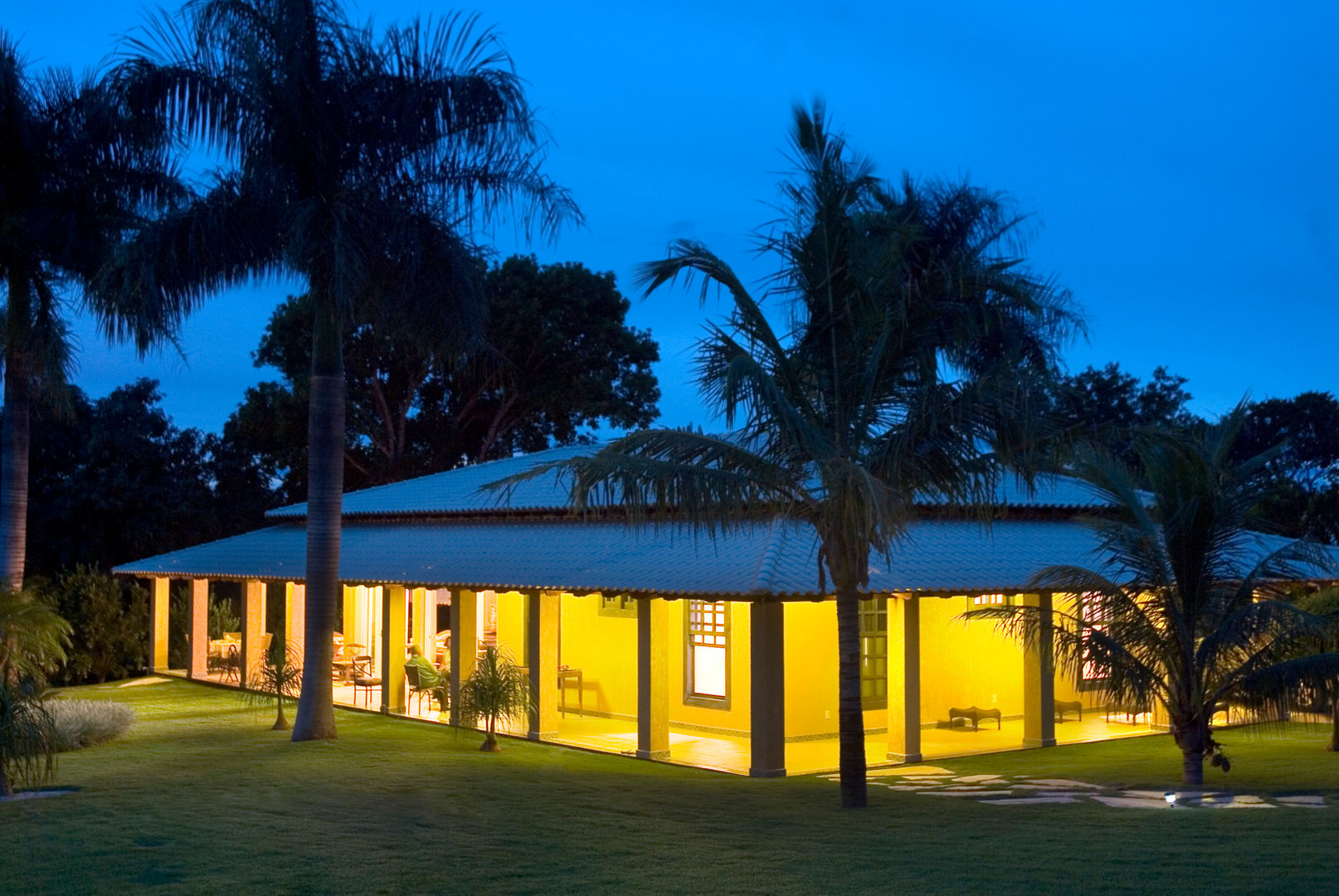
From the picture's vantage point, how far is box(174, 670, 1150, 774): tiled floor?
52.1 feet

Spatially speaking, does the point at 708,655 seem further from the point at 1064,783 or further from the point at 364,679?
the point at 364,679

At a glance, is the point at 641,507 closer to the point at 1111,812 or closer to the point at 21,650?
the point at 1111,812

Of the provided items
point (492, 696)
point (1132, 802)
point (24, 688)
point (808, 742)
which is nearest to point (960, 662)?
point (808, 742)

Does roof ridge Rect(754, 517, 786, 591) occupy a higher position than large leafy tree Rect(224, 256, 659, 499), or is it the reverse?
large leafy tree Rect(224, 256, 659, 499)

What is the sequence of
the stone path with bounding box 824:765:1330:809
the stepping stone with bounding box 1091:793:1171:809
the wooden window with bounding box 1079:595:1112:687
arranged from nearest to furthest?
the stepping stone with bounding box 1091:793:1171:809 → the stone path with bounding box 824:765:1330:809 → the wooden window with bounding box 1079:595:1112:687

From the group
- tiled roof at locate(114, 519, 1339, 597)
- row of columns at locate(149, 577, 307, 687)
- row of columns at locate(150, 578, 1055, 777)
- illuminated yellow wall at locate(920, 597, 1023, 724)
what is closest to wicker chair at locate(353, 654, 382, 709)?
row of columns at locate(150, 578, 1055, 777)

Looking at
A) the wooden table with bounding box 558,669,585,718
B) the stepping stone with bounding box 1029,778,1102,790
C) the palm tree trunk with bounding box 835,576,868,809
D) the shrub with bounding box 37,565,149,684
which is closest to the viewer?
the palm tree trunk with bounding box 835,576,868,809

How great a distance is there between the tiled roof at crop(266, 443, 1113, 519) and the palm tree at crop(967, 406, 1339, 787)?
172 inches

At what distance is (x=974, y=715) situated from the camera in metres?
18.7

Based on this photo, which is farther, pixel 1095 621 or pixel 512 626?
pixel 512 626

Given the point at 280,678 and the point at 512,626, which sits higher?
the point at 512,626

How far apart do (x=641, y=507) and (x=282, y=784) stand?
15.4 feet

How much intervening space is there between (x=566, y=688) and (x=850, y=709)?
31.7 ft

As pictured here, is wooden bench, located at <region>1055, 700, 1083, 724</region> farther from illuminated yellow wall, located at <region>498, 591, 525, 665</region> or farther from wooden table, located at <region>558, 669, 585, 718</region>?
illuminated yellow wall, located at <region>498, 591, 525, 665</region>
